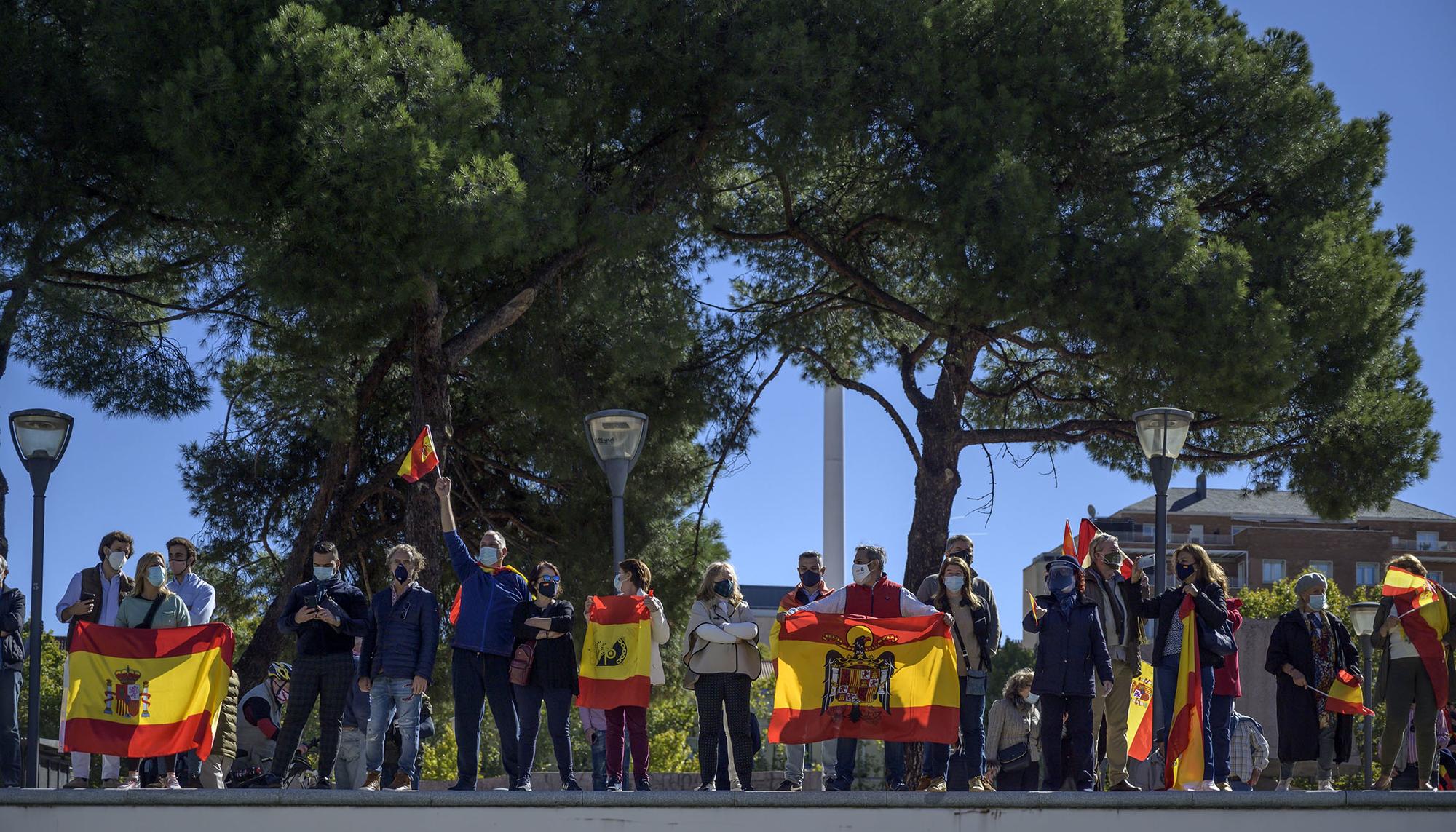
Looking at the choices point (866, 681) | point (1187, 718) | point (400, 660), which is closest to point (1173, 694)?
point (1187, 718)

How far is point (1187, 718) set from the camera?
969 cm

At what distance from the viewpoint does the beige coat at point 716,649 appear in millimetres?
9633

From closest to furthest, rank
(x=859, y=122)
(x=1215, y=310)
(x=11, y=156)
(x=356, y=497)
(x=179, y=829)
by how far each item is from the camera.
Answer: (x=179, y=829) < (x=11, y=156) < (x=1215, y=310) < (x=859, y=122) < (x=356, y=497)

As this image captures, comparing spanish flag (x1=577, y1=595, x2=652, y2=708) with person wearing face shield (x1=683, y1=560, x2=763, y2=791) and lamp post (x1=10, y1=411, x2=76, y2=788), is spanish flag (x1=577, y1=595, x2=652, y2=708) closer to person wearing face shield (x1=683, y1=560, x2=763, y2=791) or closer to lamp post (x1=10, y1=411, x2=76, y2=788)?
person wearing face shield (x1=683, y1=560, x2=763, y2=791)

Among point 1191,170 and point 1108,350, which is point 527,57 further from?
point 1191,170

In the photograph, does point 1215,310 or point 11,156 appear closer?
point 11,156

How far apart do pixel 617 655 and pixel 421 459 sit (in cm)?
225

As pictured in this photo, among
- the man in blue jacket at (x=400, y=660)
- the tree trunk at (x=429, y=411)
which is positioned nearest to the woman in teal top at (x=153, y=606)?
the man in blue jacket at (x=400, y=660)

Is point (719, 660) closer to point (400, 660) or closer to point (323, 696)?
point (400, 660)

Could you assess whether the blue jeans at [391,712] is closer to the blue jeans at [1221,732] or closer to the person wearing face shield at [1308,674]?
the blue jeans at [1221,732]

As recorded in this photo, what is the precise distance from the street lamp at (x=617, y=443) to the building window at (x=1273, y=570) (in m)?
71.8

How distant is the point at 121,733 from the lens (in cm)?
970

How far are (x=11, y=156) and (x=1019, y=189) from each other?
31.0 ft

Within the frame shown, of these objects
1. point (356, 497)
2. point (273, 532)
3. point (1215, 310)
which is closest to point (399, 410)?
point (356, 497)
